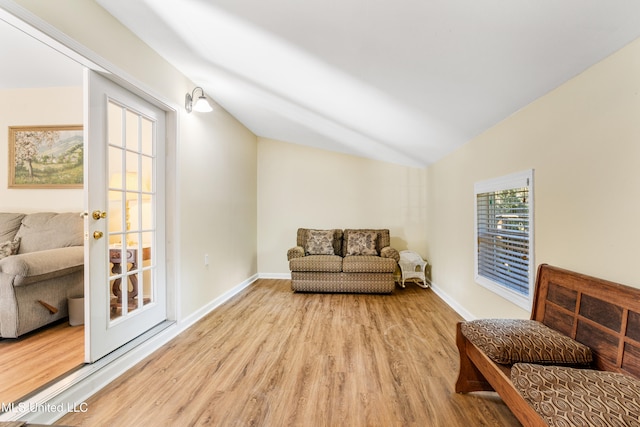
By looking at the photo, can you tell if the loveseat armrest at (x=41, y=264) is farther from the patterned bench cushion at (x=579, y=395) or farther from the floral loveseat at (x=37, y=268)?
the patterned bench cushion at (x=579, y=395)

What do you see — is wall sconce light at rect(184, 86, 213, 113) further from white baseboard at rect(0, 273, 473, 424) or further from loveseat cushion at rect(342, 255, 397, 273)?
loveseat cushion at rect(342, 255, 397, 273)

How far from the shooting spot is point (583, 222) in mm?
1486

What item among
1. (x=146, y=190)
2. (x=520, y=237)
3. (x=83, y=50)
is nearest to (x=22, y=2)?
(x=83, y=50)

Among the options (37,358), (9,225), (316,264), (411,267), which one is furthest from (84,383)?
(411,267)

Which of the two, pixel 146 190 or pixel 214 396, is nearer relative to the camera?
pixel 214 396

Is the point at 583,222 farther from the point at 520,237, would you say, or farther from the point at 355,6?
the point at 355,6

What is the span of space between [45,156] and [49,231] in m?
0.90

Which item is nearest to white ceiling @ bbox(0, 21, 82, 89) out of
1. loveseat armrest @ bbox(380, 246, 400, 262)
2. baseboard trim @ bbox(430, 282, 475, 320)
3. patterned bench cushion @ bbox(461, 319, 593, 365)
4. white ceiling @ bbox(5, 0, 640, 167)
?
white ceiling @ bbox(5, 0, 640, 167)

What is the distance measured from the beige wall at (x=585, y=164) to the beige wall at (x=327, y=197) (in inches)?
89.7

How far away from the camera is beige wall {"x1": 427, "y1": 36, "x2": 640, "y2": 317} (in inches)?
49.0

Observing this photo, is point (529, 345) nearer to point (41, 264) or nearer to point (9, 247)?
point (41, 264)

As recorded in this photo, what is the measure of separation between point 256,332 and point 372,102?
2401 mm

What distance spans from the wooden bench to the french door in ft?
7.78

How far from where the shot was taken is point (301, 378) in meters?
1.85
